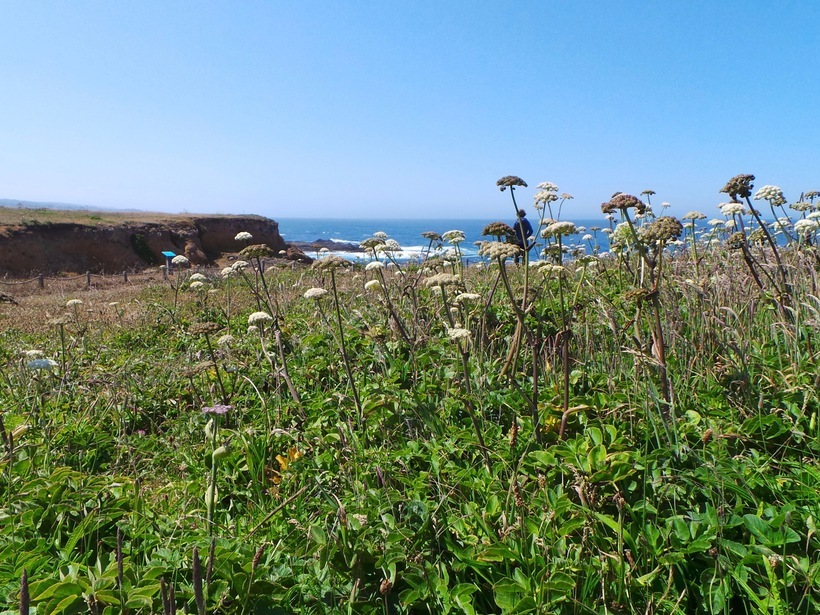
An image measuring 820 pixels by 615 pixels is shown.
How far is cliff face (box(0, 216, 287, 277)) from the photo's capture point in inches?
1399

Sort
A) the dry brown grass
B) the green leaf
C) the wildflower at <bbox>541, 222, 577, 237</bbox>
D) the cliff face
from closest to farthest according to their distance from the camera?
the green leaf, the wildflower at <bbox>541, 222, 577, 237</bbox>, the cliff face, the dry brown grass

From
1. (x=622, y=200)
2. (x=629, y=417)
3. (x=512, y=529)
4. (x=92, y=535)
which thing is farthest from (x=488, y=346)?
(x=92, y=535)

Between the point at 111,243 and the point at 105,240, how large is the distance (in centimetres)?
46

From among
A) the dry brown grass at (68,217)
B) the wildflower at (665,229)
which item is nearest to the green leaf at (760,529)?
the wildflower at (665,229)

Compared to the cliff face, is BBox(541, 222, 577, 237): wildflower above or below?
above

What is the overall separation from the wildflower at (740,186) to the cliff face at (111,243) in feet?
119

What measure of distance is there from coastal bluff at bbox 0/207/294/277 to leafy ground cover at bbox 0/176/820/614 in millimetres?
35351

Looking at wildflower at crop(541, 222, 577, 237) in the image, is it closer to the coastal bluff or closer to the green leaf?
the green leaf

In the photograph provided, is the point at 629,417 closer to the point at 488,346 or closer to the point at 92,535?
the point at 488,346

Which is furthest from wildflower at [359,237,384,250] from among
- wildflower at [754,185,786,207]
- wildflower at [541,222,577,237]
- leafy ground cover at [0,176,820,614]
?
wildflower at [754,185,786,207]

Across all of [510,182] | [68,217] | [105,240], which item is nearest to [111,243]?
[105,240]

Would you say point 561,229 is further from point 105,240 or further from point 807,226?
point 105,240

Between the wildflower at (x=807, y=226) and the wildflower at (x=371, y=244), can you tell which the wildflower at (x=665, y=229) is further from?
the wildflower at (x=807, y=226)

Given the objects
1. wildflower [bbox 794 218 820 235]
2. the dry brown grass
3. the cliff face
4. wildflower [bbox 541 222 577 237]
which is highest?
the dry brown grass
